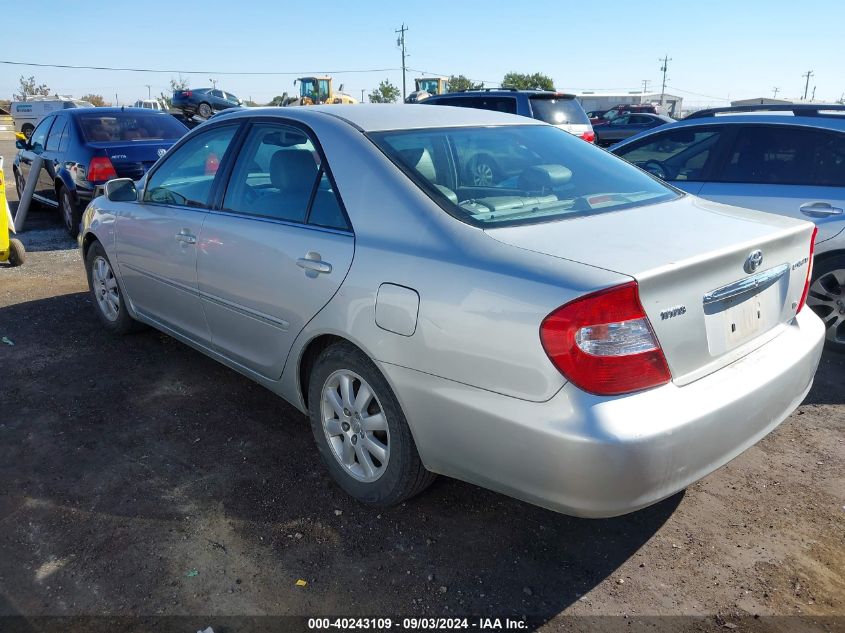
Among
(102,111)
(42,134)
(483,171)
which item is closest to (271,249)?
(483,171)

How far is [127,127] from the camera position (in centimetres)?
866

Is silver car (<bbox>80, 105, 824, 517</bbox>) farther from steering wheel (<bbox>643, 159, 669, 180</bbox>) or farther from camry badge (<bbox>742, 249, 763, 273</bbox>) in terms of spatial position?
steering wheel (<bbox>643, 159, 669, 180</bbox>)

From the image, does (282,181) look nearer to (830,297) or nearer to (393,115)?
(393,115)

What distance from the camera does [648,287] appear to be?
81.4 inches

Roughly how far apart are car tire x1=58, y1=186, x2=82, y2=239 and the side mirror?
413 centimetres

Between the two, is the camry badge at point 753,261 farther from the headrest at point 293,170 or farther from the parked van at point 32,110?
the parked van at point 32,110

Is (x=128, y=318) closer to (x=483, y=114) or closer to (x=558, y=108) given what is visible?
(x=483, y=114)

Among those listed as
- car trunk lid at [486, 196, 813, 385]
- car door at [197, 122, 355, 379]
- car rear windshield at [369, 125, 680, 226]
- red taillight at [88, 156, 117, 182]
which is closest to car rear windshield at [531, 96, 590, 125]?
red taillight at [88, 156, 117, 182]

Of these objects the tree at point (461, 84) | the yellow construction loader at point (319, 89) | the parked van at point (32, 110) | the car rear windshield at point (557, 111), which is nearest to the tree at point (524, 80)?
the tree at point (461, 84)

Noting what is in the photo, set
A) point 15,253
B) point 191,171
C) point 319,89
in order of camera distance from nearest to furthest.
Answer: point 191,171 < point 15,253 < point 319,89

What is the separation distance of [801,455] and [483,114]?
2391mm

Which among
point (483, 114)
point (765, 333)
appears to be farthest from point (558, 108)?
point (765, 333)

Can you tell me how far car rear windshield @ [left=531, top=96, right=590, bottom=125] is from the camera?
34.2 feet

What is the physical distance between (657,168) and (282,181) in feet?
11.3
